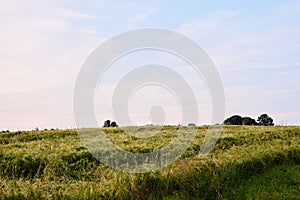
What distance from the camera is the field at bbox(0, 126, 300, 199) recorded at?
285 inches

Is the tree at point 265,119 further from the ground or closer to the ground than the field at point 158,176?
further from the ground

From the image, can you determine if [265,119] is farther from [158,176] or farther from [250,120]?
[158,176]

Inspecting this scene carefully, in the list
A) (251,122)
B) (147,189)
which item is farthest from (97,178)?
(251,122)

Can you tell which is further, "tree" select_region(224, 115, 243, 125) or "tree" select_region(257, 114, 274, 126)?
"tree" select_region(224, 115, 243, 125)

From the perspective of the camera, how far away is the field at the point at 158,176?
725 cm

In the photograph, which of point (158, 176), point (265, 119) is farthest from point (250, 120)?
point (158, 176)

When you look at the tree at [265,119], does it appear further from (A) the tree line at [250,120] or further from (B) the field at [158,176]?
(B) the field at [158,176]

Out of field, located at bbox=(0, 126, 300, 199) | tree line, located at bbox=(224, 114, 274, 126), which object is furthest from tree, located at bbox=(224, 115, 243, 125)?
field, located at bbox=(0, 126, 300, 199)

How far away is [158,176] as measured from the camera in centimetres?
787

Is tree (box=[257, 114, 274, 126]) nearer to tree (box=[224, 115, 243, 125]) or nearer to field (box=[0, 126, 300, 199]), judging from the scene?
tree (box=[224, 115, 243, 125])

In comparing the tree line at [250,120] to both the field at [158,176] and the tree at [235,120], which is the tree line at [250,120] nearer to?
the tree at [235,120]

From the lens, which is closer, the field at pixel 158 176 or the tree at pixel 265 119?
the field at pixel 158 176

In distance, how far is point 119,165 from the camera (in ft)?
32.3

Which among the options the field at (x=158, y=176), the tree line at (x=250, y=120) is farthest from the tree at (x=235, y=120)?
the field at (x=158, y=176)
